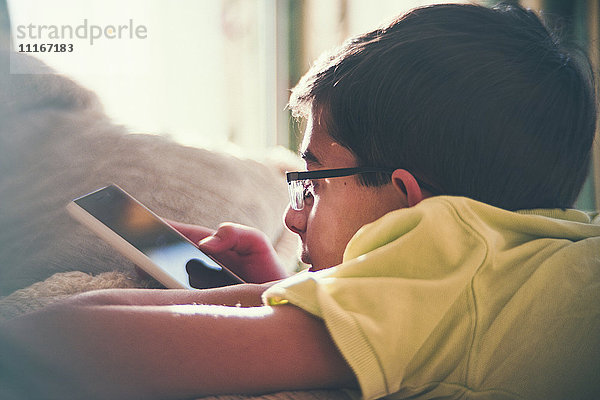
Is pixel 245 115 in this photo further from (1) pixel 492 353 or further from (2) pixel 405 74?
(1) pixel 492 353

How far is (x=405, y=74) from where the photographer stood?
63cm

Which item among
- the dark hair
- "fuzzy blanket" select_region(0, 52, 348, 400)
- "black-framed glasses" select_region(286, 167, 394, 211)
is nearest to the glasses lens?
"black-framed glasses" select_region(286, 167, 394, 211)

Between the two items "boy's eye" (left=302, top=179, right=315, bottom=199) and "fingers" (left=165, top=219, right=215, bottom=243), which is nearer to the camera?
"boy's eye" (left=302, top=179, right=315, bottom=199)

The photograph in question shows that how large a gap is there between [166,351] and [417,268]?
22 centimetres

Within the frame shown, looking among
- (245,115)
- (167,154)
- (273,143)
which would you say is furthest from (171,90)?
(167,154)

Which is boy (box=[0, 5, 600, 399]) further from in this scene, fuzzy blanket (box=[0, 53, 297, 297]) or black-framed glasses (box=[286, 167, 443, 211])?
fuzzy blanket (box=[0, 53, 297, 297])

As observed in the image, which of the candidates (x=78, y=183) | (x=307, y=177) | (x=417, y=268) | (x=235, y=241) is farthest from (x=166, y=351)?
(x=78, y=183)

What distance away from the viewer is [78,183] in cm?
97

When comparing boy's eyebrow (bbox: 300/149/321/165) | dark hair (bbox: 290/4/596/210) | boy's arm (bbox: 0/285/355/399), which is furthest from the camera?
boy's eyebrow (bbox: 300/149/321/165)

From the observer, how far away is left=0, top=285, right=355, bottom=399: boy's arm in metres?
0.44

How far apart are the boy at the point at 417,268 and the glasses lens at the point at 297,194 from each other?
6 centimetres

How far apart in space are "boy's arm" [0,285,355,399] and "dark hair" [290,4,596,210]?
9.7 inches

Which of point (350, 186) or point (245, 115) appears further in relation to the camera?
point (245, 115)

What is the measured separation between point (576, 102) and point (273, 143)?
6.37 feet
